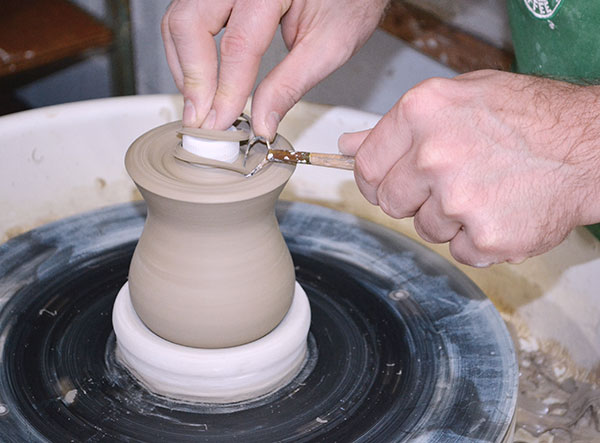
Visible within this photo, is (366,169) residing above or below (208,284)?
above

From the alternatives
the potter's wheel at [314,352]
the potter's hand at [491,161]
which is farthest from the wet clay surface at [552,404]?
the potter's hand at [491,161]

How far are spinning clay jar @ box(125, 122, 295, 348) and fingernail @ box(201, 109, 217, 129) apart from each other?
59mm

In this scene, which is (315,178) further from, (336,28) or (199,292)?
(199,292)

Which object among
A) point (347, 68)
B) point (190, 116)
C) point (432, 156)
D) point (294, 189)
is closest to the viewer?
point (432, 156)

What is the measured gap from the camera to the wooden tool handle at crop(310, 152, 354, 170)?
0.90 metres

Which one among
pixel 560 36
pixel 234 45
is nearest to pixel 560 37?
pixel 560 36

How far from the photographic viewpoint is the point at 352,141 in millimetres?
938

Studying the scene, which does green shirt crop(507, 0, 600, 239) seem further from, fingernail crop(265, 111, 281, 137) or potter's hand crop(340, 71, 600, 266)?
fingernail crop(265, 111, 281, 137)

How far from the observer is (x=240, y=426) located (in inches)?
34.0

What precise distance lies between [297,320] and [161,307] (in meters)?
0.18

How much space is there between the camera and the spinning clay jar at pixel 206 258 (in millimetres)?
843

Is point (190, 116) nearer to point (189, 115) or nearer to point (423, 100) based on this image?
point (189, 115)

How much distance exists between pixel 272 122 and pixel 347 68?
40.3 inches

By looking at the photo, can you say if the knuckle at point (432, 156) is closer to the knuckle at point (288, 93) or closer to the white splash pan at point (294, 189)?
the knuckle at point (288, 93)
